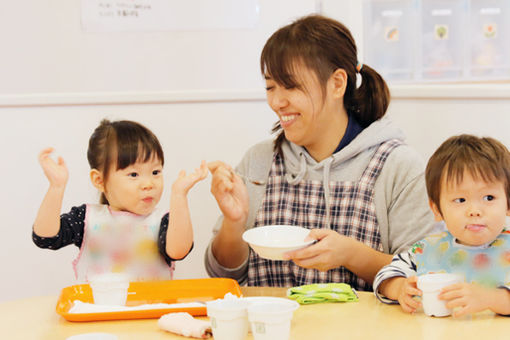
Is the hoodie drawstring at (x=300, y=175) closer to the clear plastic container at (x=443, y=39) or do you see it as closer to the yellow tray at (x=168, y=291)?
the yellow tray at (x=168, y=291)

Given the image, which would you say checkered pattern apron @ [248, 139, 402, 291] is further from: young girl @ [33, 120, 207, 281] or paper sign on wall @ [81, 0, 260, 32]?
paper sign on wall @ [81, 0, 260, 32]

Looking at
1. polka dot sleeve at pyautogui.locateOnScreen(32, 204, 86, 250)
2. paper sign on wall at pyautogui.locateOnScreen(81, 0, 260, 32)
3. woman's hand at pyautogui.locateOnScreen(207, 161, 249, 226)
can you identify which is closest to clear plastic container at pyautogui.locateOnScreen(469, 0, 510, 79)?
paper sign on wall at pyautogui.locateOnScreen(81, 0, 260, 32)

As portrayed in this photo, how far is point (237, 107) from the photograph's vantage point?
257 cm

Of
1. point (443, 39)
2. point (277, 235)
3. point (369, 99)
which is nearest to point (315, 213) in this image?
point (277, 235)

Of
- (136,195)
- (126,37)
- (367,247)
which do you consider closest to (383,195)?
(367,247)

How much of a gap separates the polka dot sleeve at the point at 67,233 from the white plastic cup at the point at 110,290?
234 millimetres

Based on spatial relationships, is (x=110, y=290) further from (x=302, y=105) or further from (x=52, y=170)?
(x=302, y=105)

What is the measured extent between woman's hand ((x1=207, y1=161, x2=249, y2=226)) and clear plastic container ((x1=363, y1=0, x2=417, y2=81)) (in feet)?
7.89

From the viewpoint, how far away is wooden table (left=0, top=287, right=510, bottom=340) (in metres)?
1.19

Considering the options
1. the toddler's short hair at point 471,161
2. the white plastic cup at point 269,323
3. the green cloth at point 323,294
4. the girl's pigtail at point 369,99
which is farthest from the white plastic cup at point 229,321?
the girl's pigtail at point 369,99

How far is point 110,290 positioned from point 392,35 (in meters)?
3.01

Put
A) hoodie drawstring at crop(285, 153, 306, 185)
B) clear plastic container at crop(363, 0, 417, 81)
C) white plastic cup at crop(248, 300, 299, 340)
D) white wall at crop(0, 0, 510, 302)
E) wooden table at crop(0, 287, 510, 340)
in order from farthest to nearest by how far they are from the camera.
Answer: clear plastic container at crop(363, 0, 417, 81) < white wall at crop(0, 0, 510, 302) < hoodie drawstring at crop(285, 153, 306, 185) < wooden table at crop(0, 287, 510, 340) < white plastic cup at crop(248, 300, 299, 340)

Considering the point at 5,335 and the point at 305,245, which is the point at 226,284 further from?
the point at 5,335

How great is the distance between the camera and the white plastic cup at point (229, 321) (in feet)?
3.66
